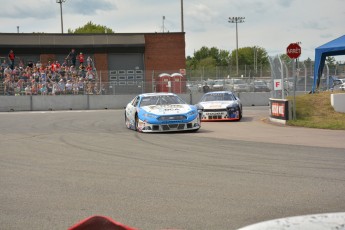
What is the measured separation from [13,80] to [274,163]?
2817 cm

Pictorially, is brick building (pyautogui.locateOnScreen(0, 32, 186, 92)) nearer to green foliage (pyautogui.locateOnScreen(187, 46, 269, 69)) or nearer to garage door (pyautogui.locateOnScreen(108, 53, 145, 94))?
garage door (pyautogui.locateOnScreen(108, 53, 145, 94))

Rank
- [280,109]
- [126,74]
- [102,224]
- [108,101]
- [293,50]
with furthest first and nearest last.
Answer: [126,74], [108,101], [280,109], [293,50], [102,224]

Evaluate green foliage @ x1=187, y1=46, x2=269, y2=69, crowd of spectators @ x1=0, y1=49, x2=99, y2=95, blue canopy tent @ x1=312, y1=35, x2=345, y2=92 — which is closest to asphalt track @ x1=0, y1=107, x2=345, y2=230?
blue canopy tent @ x1=312, y1=35, x2=345, y2=92

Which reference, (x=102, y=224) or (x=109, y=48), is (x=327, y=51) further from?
(x=109, y=48)

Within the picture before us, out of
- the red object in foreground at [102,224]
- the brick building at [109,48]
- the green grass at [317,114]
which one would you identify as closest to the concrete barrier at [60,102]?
the brick building at [109,48]

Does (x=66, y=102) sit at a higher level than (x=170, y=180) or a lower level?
higher

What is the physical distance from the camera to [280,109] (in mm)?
19844

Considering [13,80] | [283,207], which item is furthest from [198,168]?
[13,80]

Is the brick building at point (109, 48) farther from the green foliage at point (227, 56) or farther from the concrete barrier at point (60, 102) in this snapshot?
the green foliage at point (227, 56)

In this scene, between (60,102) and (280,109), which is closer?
(280,109)

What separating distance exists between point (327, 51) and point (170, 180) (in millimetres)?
18851

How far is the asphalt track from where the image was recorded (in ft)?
18.8

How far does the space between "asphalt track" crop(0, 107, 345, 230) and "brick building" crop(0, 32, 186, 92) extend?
1273 inches

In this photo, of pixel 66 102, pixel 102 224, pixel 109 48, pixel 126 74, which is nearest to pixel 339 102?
pixel 102 224
